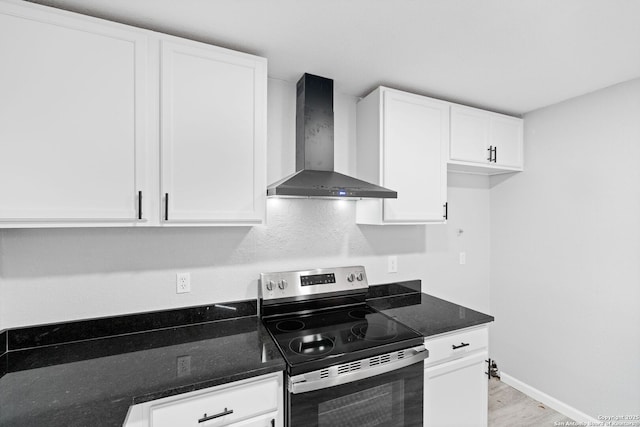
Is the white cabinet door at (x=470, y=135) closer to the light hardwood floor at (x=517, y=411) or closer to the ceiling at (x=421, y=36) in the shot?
the ceiling at (x=421, y=36)

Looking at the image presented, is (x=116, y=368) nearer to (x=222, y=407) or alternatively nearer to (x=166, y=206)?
(x=222, y=407)

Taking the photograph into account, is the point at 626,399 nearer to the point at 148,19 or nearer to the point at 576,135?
the point at 576,135

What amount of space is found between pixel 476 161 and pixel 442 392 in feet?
5.39

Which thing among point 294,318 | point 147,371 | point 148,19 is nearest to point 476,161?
point 294,318

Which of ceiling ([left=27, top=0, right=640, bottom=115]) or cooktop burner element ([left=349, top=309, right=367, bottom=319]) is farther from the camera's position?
cooktop burner element ([left=349, top=309, right=367, bottom=319])

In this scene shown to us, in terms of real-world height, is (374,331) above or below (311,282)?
below

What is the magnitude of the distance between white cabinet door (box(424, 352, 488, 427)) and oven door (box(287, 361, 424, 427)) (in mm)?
165

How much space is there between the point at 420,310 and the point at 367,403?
803mm

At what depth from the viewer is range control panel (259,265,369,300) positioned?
1896 millimetres

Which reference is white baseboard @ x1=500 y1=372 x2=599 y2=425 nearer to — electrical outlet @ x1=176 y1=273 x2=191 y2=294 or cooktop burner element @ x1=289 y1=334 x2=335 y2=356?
cooktop burner element @ x1=289 y1=334 x2=335 y2=356

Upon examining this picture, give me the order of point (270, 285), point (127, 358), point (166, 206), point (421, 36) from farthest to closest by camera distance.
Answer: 1. point (270, 285)
2. point (421, 36)
3. point (166, 206)
4. point (127, 358)

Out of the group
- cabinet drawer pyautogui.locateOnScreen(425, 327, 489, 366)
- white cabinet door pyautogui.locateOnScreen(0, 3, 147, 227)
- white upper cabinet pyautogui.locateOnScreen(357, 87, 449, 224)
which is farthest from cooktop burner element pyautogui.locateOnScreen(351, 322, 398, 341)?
white cabinet door pyautogui.locateOnScreen(0, 3, 147, 227)

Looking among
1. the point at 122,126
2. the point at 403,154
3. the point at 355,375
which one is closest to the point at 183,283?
the point at 122,126

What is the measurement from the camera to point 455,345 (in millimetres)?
1793
